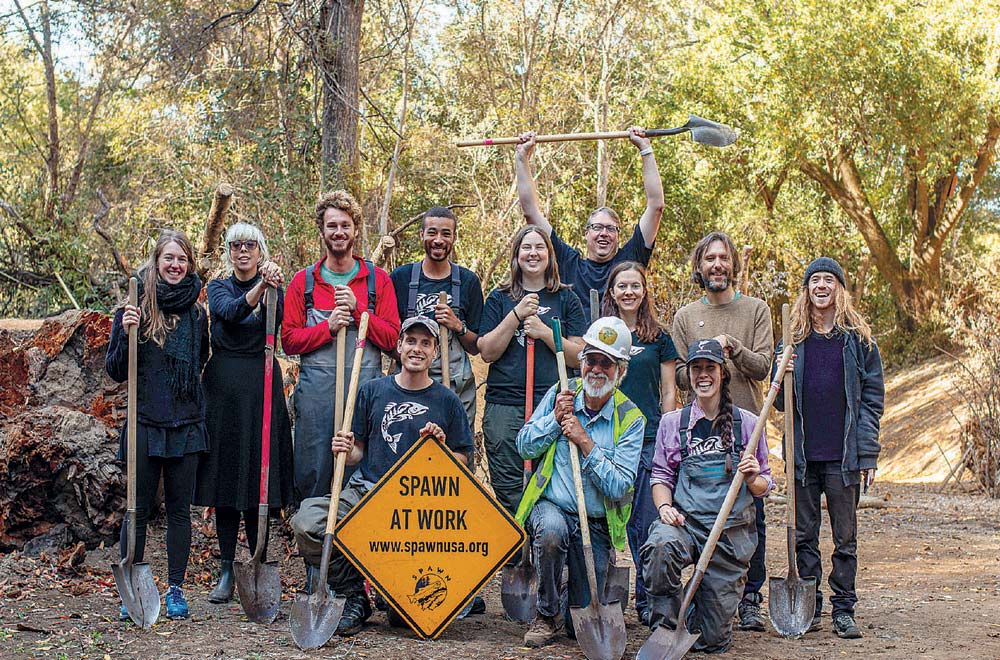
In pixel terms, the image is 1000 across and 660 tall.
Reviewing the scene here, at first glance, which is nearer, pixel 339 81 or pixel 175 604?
pixel 175 604

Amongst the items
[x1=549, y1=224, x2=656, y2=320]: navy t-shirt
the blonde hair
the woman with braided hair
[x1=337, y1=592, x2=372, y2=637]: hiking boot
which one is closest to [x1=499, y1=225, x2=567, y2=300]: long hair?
[x1=549, y1=224, x2=656, y2=320]: navy t-shirt

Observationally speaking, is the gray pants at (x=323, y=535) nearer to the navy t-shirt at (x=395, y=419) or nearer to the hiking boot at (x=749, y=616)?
the navy t-shirt at (x=395, y=419)

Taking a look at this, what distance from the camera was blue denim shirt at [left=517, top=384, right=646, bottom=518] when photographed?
5.28m

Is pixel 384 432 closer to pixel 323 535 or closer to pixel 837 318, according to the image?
pixel 323 535

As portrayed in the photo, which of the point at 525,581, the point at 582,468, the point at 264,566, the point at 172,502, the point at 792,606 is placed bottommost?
the point at 792,606

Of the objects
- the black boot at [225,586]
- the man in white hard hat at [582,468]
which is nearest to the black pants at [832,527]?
the man in white hard hat at [582,468]

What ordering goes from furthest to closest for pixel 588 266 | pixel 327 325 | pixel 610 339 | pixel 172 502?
pixel 588 266
pixel 327 325
pixel 172 502
pixel 610 339

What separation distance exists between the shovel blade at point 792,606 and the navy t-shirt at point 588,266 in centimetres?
186

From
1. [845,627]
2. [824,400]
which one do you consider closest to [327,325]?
[824,400]

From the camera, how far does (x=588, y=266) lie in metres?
6.39

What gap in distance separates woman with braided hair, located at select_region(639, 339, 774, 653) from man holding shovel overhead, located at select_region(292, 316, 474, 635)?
1073mm

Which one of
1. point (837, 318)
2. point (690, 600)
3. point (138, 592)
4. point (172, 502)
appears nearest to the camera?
point (690, 600)

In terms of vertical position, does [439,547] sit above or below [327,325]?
below

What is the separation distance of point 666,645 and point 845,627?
129 centimetres
